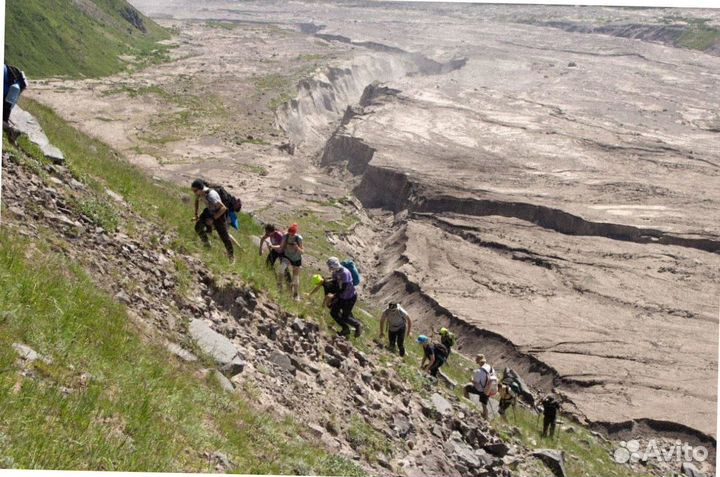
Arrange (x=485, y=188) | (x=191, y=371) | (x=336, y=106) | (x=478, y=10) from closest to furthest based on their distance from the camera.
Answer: (x=191, y=371), (x=485, y=188), (x=336, y=106), (x=478, y=10)

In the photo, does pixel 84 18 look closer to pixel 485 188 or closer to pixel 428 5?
pixel 485 188

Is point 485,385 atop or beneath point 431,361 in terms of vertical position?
beneath

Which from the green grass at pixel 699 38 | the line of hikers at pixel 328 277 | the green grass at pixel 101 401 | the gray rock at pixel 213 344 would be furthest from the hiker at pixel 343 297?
the green grass at pixel 699 38

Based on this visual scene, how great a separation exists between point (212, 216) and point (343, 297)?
3.18 m

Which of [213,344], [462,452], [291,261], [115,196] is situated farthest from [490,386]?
[115,196]

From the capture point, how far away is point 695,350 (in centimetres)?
2706

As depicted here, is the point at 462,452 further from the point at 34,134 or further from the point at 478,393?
the point at 34,134

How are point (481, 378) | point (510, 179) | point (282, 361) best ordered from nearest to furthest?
1. point (282, 361)
2. point (481, 378)
3. point (510, 179)

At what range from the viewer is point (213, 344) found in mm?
10047

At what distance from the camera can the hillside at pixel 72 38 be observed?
54.8 m

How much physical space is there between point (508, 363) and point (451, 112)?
41411 millimetres

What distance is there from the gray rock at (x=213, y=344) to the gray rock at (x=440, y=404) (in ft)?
15.6

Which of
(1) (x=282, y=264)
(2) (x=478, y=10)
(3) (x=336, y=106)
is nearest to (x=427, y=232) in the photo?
(1) (x=282, y=264)

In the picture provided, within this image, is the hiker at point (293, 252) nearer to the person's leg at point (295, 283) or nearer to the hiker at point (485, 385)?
the person's leg at point (295, 283)
